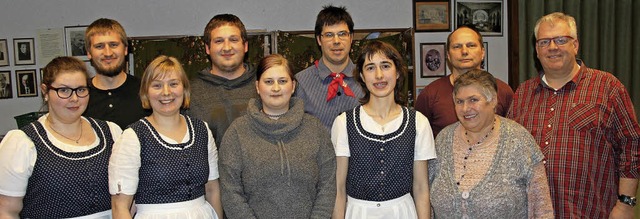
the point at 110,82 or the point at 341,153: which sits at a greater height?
the point at 110,82

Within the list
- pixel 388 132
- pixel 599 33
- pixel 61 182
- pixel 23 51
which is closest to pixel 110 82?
pixel 61 182

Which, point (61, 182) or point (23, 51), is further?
point (23, 51)

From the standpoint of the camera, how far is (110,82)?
2873 mm

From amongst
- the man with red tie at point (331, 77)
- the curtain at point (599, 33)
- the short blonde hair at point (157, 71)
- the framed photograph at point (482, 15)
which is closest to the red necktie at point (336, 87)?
the man with red tie at point (331, 77)

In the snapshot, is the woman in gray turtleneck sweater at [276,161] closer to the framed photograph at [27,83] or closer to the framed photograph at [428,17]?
the framed photograph at [428,17]

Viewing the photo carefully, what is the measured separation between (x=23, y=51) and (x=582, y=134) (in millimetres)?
4687

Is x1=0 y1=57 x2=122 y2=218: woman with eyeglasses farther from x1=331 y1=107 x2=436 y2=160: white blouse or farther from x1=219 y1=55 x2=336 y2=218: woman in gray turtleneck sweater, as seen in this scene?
x1=331 y1=107 x2=436 y2=160: white blouse

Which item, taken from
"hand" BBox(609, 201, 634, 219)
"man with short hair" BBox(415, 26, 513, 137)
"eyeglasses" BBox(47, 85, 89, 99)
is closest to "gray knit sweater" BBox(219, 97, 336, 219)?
"eyeglasses" BBox(47, 85, 89, 99)

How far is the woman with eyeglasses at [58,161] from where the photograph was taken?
2.10 m

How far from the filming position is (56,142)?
2.19 m

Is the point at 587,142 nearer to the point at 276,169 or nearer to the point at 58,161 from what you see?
the point at 276,169

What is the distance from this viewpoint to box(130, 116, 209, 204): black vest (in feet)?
7.30

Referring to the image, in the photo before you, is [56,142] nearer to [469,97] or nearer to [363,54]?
[363,54]

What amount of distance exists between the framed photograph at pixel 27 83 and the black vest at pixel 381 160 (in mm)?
3825
